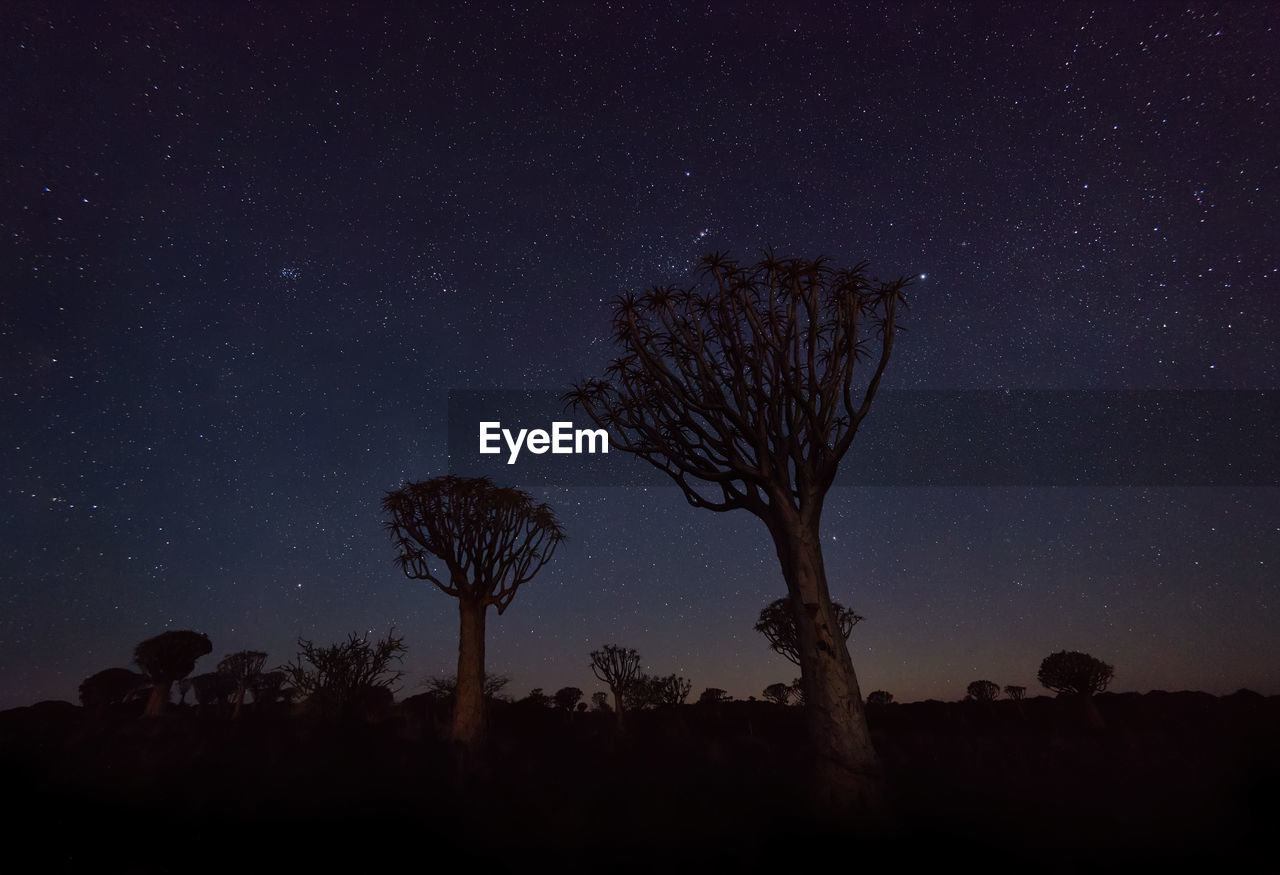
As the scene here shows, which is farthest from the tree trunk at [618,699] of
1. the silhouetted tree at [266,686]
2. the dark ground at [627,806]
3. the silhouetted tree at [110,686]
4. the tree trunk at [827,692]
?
the silhouetted tree at [110,686]

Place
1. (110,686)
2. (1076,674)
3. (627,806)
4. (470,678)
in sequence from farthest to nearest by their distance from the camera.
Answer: (110,686) < (1076,674) < (470,678) < (627,806)

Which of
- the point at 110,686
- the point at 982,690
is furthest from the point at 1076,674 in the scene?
the point at 110,686

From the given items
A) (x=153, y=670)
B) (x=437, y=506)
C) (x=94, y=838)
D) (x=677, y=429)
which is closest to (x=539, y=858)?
(x=94, y=838)

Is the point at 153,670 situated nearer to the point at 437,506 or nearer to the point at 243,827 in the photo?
the point at 437,506

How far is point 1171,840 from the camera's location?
7074 mm

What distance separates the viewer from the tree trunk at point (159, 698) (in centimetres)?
3744

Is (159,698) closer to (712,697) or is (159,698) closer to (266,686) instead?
(266,686)

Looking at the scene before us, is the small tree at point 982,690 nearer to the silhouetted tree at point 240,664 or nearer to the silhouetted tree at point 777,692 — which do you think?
the silhouetted tree at point 777,692

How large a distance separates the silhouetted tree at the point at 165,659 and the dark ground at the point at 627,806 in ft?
90.0

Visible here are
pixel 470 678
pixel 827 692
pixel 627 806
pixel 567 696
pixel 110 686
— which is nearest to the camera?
pixel 827 692

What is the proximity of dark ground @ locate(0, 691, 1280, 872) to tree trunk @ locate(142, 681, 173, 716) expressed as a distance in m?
26.2

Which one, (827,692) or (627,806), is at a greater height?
(827,692)

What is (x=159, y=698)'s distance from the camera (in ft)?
126

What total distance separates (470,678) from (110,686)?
169 ft
